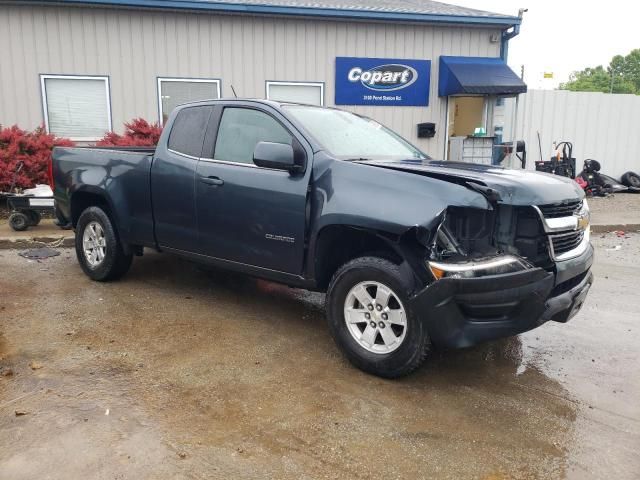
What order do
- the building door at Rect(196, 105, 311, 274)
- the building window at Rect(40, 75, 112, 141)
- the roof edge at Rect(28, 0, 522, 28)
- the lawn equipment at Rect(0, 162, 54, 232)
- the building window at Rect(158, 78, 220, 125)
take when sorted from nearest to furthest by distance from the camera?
the building door at Rect(196, 105, 311, 274) < the lawn equipment at Rect(0, 162, 54, 232) < the roof edge at Rect(28, 0, 522, 28) < the building window at Rect(40, 75, 112, 141) < the building window at Rect(158, 78, 220, 125)

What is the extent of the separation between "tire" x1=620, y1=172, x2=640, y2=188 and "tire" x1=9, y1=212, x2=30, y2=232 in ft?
47.8

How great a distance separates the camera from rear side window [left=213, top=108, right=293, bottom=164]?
4.48 m

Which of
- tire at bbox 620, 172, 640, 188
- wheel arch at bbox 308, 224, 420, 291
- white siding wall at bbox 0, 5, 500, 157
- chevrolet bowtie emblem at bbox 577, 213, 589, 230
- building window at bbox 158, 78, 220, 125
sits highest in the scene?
white siding wall at bbox 0, 5, 500, 157

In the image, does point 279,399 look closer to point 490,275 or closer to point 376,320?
point 376,320

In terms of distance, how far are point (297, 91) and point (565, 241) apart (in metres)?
9.36

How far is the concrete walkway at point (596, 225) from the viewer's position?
7.70 meters

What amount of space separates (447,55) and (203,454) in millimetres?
11783

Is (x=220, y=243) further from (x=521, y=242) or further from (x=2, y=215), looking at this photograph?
(x=2, y=215)

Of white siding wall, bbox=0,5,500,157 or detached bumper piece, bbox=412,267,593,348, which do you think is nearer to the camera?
detached bumper piece, bbox=412,267,593,348

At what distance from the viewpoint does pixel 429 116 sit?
13.0 meters

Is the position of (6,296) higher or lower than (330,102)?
lower

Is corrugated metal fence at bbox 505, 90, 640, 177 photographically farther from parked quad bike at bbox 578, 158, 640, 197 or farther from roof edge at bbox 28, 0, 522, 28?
roof edge at bbox 28, 0, 522, 28

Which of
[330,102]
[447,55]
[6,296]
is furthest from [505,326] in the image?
[447,55]

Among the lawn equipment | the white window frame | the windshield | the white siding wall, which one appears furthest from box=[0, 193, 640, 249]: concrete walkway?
the white window frame
